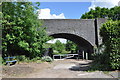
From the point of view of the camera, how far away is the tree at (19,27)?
10.1 m

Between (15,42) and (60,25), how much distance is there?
522 centimetres

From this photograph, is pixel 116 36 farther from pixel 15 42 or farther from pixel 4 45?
pixel 4 45

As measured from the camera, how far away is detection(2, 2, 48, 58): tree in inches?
398

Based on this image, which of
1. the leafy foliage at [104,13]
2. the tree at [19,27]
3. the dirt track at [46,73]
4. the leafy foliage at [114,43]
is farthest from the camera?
the leafy foliage at [104,13]

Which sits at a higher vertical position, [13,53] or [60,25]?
[60,25]

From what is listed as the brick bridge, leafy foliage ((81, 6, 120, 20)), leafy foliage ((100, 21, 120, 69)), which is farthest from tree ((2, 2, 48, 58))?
leafy foliage ((81, 6, 120, 20))

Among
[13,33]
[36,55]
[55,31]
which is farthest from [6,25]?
[55,31]

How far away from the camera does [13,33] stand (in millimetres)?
10469

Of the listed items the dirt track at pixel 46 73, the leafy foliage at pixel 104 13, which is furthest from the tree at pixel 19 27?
the leafy foliage at pixel 104 13

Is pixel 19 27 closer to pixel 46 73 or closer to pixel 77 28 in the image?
pixel 46 73

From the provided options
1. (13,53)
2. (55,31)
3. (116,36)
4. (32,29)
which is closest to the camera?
(116,36)

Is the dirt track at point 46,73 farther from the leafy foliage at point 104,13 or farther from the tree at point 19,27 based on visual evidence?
the leafy foliage at point 104,13

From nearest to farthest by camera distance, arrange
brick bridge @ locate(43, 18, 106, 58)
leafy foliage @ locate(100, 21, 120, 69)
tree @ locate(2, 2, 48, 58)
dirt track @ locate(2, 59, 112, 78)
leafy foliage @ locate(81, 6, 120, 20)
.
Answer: dirt track @ locate(2, 59, 112, 78) → leafy foliage @ locate(100, 21, 120, 69) → tree @ locate(2, 2, 48, 58) → brick bridge @ locate(43, 18, 106, 58) → leafy foliage @ locate(81, 6, 120, 20)

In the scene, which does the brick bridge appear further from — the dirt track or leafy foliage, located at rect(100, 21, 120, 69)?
leafy foliage, located at rect(100, 21, 120, 69)
